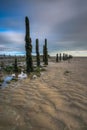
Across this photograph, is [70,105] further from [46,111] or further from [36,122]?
[36,122]

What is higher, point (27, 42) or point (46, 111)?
point (27, 42)

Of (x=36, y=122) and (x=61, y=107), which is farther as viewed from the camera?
(x=61, y=107)

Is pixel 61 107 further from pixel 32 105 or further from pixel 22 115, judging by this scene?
pixel 22 115

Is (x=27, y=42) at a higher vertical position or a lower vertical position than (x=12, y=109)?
higher

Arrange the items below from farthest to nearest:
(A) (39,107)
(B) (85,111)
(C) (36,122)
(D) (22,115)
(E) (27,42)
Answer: (E) (27,42), (A) (39,107), (B) (85,111), (D) (22,115), (C) (36,122)

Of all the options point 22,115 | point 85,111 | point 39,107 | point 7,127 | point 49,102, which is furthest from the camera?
point 49,102

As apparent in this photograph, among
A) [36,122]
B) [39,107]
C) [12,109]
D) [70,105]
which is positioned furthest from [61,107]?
[12,109]

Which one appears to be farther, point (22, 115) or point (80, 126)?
point (22, 115)

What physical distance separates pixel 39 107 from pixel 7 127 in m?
1.88

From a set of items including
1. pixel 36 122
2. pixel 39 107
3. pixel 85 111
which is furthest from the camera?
pixel 39 107

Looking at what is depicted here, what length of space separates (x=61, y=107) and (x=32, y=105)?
123cm

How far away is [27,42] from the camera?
19.7 metres

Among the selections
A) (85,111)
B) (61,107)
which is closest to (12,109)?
(61,107)

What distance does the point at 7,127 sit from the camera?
4254 millimetres
